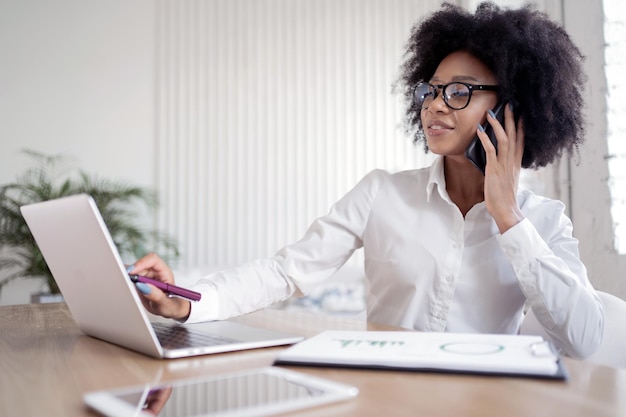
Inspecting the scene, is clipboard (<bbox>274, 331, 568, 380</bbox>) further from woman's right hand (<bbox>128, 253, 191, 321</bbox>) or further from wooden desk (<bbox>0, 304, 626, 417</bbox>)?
woman's right hand (<bbox>128, 253, 191, 321</bbox>)

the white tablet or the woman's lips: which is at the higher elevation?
the woman's lips

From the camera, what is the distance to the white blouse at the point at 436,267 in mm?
1331

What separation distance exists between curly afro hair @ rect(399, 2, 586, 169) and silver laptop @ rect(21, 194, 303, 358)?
103 centimetres

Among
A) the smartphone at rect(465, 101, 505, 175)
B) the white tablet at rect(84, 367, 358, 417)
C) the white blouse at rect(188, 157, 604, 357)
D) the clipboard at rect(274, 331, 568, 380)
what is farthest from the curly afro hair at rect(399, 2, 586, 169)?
the white tablet at rect(84, 367, 358, 417)

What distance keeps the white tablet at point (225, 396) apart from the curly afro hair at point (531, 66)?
1206 mm

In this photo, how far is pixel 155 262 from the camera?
1107mm

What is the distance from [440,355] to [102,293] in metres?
0.50

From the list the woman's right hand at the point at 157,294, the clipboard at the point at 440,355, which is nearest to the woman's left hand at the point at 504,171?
the clipboard at the point at 440,355

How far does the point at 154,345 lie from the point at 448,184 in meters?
1.11

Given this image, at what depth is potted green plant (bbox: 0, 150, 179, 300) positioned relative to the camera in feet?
13.4

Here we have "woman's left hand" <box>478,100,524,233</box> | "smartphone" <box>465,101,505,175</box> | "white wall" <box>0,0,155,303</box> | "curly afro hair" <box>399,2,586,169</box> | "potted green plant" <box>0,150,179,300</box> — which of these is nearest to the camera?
"woman's left hand" <box>478,100,524,233</box>

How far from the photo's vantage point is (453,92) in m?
1.63

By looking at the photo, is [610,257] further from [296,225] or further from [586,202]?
[296,225]

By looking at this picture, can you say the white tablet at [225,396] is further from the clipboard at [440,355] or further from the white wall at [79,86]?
the white wall at [79,86]
